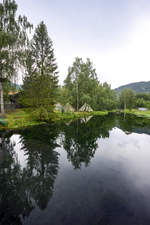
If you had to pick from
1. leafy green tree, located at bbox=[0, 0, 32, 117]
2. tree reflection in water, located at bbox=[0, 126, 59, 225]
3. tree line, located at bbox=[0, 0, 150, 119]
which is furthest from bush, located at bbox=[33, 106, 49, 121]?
tree reflection in water, located at bbox=[0, 126, 59, 225]

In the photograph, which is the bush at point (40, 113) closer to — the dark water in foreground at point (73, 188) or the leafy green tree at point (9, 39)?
the leafy green tree at point (9, 39)

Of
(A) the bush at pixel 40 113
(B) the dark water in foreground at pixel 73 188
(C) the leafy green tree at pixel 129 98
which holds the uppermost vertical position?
(C) the leafy green tree at pixel 129 98

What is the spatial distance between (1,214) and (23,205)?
0.66 meters

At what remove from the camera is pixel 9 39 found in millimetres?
15758

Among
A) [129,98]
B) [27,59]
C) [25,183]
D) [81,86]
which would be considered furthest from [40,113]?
[129,98]

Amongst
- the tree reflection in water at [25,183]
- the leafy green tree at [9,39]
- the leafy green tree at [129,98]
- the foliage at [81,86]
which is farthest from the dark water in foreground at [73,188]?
the leafy green tree at [129,98]

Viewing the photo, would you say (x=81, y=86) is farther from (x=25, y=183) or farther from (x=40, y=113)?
(x=25, y=183)

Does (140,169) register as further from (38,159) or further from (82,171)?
(38,159)

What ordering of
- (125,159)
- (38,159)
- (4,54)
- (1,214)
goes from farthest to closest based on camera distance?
(4,54) → (125,159) → (38,159) → (1,214)

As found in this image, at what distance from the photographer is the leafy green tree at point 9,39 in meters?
16.1

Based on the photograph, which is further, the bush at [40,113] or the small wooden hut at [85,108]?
the small wooden hut at [85,108]

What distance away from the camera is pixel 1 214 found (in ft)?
11.2

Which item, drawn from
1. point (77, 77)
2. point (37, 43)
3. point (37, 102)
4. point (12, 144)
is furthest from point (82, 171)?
point (77, 77)

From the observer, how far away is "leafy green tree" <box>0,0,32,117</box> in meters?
16.1
